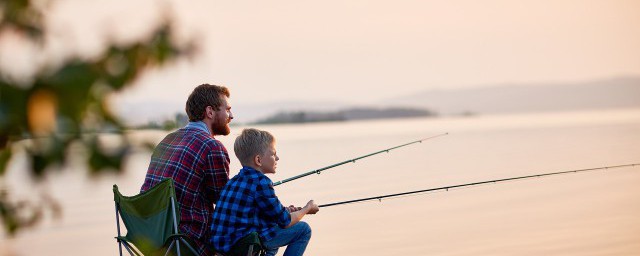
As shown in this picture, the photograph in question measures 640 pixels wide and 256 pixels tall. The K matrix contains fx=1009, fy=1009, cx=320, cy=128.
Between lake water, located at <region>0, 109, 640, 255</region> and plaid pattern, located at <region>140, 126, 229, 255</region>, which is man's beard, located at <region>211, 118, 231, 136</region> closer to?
plaid pattern, located at <region>140, 126, 229, 255</region>

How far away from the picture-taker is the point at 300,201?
33.3ft

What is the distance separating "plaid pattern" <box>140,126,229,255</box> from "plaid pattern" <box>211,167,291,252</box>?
9cm

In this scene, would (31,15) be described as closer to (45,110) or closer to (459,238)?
(45,110)

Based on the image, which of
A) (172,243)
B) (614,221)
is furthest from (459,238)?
(172,243)

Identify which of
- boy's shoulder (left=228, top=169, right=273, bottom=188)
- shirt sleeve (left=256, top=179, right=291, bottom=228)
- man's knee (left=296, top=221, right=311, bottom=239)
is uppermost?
boy's shoulder (left=228, top=169, right=273, bottom=188)

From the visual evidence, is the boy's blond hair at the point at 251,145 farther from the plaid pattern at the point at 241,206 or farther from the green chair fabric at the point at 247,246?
the green chair fabric at the point at 247,246

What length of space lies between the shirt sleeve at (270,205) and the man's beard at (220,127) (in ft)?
1.16

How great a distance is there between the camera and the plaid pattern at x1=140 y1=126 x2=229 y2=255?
3938mm


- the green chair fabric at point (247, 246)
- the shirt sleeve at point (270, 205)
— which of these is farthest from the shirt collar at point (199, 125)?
the green chair fabric at point (247, 246)

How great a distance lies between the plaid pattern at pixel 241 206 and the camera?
384cm

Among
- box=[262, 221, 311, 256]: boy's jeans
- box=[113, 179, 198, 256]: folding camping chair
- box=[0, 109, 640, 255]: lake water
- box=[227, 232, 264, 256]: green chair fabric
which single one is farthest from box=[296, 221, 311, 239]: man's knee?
box=[0, 109, 640, 255]: lake water

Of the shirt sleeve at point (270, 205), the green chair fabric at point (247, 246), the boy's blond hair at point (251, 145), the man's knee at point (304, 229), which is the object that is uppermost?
the boy's blond hair at point (251, 145)

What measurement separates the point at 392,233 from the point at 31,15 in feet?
21.9

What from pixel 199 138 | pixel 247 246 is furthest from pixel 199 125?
pixel 247 246
